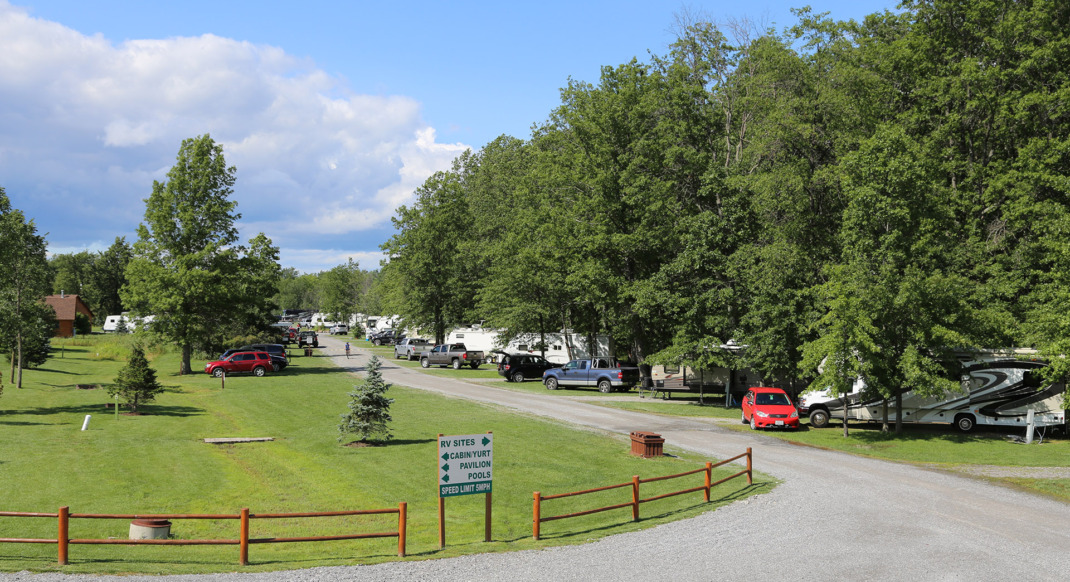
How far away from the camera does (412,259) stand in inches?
2603

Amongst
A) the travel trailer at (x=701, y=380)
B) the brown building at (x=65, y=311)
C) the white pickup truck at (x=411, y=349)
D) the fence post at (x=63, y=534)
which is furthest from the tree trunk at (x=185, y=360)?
the brown building at (x=65, y=311)

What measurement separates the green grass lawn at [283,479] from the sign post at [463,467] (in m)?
0.92

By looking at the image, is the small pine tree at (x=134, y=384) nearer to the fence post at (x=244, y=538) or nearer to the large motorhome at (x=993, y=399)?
the fence post at (x=244, y=538)

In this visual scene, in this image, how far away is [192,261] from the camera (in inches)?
1768

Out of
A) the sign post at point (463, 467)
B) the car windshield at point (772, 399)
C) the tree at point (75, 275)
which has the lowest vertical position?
the car windshield at point (772, 399)

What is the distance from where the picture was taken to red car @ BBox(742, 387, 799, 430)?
1044 inches

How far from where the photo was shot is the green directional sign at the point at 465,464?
11.3 m

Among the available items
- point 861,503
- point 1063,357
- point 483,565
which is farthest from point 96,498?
point 1063,357

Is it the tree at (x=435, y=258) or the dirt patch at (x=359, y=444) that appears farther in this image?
the tree at (x=435, y=258)

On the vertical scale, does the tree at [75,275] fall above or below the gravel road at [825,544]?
above

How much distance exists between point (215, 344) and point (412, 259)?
19.4 meters

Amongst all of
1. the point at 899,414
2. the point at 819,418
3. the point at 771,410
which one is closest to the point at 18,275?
the point at 771,410

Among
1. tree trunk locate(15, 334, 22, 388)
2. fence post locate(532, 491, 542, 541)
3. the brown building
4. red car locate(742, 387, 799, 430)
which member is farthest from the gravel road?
the brown building

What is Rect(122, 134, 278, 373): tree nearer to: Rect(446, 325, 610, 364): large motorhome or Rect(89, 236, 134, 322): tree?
Rect(446, 325, 610, 364): large motorhome
